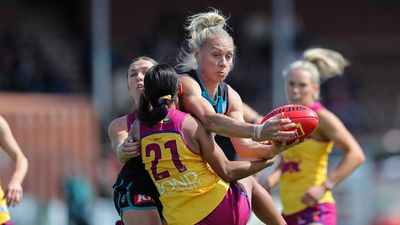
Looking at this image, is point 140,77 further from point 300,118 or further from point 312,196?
point 312,196

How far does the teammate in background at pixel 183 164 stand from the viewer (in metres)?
5.77

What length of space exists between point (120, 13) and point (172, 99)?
55.8 feet

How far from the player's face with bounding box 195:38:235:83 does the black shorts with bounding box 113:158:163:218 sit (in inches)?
29.3

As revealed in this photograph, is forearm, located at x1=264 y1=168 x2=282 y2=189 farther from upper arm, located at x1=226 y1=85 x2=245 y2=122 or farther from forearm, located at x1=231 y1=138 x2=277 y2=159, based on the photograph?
upper arm, located at x1=226 y1=85 x2=245 y2=122

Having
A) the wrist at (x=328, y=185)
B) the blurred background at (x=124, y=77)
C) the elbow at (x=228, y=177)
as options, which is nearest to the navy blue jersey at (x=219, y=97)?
the elbow at (x=228, y=177)

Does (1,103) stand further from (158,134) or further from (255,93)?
(158,134)

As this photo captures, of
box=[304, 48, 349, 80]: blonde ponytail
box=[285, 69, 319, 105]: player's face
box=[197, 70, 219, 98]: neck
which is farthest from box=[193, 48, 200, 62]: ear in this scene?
box=[304, 48, 349, 80]: blonde ponytail

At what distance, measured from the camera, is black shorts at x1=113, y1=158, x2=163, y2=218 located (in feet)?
20.7

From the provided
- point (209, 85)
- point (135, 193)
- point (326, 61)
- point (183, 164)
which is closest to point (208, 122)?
point (183, 164)

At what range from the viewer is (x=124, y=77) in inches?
781

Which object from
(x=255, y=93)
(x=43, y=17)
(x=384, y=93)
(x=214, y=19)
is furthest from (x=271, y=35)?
(x=214, y=19)

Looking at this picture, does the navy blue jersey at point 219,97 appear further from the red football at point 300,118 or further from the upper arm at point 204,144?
the red football at point 300,118

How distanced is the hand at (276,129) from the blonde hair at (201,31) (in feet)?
2.47

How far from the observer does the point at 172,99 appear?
232 inches
